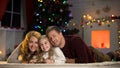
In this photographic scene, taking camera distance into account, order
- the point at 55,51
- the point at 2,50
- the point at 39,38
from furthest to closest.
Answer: the point at 2,50 < the point at 39,38 < the point at 55,51

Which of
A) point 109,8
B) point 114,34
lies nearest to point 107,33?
point 114,34

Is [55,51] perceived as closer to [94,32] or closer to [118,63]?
[118,63]

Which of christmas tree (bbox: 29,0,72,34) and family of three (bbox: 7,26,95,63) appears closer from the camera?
family of three (bbox: 7,26,95,63)

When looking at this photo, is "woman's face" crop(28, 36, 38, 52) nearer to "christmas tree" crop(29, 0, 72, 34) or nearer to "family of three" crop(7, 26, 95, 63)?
"family of three" crop(7, 26, 95, 63)

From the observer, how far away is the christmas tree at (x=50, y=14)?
6180 millimetres

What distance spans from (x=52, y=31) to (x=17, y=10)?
563 cm

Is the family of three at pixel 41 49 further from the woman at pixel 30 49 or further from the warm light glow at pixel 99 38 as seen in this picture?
the warm light glow at pixel 99 38

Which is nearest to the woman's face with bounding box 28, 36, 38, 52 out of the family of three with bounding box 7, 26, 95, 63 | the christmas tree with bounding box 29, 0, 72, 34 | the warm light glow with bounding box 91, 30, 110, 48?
the family of three with bounding box 7, 26, 95, 63

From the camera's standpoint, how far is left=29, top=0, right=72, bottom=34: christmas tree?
618cm

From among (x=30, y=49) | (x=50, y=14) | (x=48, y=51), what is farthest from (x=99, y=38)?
(x=48, y=51)

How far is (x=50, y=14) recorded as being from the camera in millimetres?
6180

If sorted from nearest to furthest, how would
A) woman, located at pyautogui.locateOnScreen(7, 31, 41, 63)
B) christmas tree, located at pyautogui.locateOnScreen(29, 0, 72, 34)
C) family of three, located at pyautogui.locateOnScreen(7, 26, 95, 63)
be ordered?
family of three, located at pyautogui.locateOnScreen(7, 26, 95, 63), woman, located at pyautogui.locateOnScreen(7, 31, 41, 63), christmas tree, located at pyautogui.locateOnScreen(29, 0, 72, 34)

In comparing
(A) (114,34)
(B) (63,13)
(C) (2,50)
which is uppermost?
(B) (63,13)

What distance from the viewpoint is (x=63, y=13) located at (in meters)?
6.24
